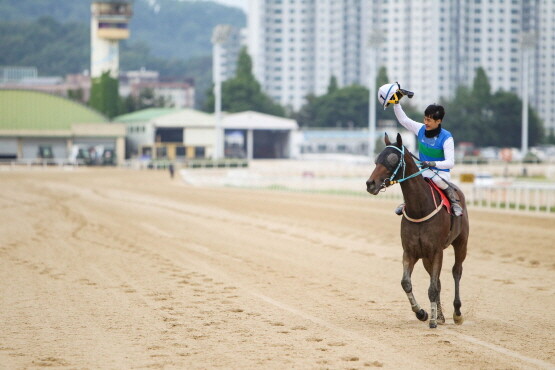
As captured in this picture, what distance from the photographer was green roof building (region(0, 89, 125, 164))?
83.1m

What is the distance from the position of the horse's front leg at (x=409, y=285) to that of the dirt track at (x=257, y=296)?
134 millimetres

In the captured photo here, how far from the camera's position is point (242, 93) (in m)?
125

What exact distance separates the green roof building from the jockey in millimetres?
72063

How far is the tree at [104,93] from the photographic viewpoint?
327 feet

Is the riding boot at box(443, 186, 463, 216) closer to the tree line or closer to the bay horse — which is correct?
the bay horse

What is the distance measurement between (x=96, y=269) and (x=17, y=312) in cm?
418

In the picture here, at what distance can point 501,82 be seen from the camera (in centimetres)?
17538

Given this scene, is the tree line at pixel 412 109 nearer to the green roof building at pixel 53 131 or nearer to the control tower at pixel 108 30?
the control tower at pixel 108 30

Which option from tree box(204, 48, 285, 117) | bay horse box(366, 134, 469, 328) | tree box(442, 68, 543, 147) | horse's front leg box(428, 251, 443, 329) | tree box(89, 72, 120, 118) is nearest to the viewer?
bay horse box(366, 134, 469, 328)

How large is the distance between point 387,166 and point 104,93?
93849mm

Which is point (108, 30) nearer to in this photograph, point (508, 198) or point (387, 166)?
point (508, 198)

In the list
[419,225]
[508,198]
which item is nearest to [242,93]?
[508,198]

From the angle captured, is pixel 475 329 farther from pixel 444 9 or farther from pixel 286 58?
pixel 286 58

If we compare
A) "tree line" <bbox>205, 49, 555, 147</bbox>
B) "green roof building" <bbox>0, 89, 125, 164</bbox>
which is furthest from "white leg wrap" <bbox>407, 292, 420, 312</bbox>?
"tree line" <bbox>205, 49, 555, 147</bbox>
